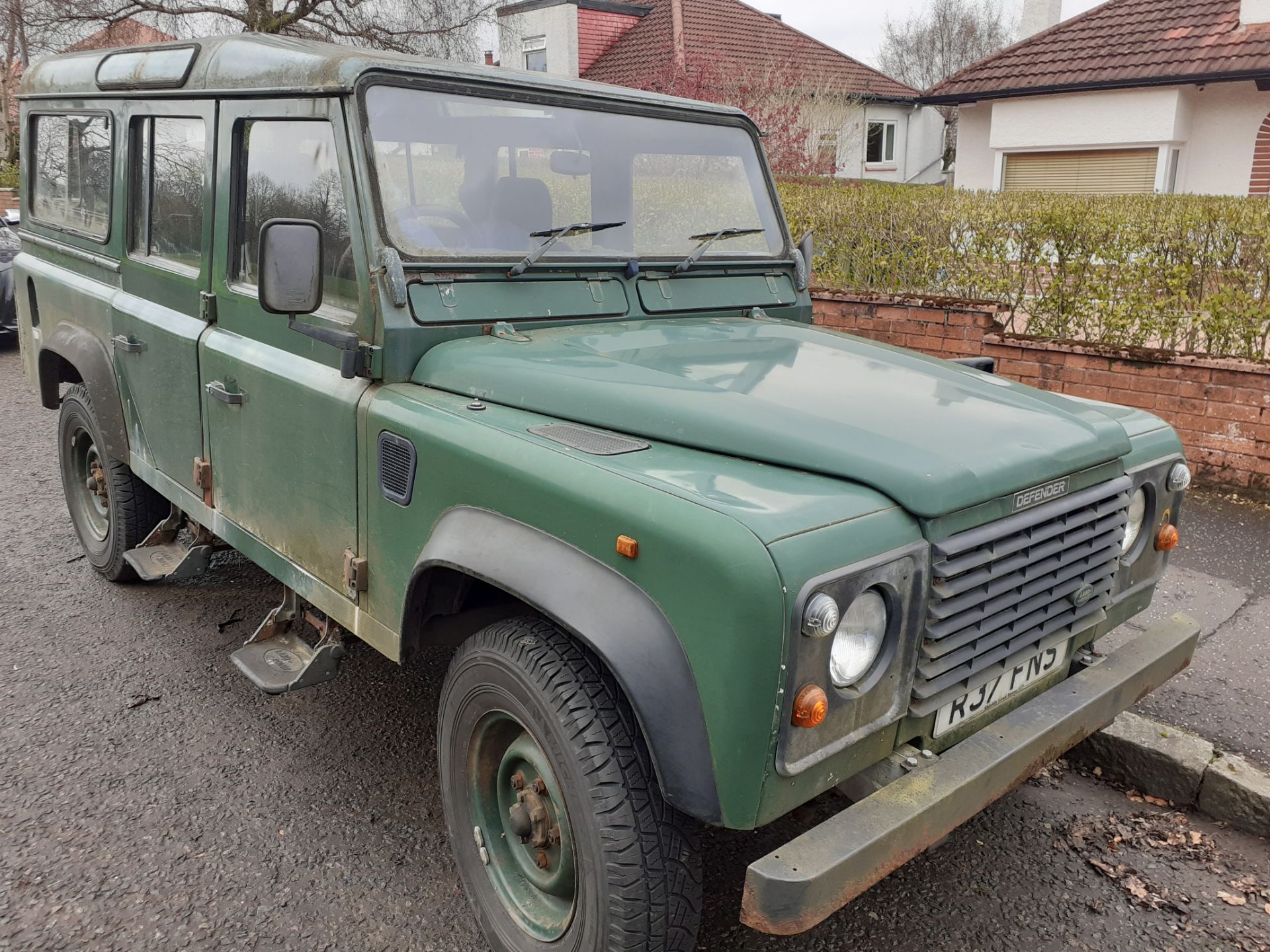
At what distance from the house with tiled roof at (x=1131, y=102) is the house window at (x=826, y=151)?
627 cm

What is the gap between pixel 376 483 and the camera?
279 centimetres

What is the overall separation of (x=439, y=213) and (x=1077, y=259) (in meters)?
4.71

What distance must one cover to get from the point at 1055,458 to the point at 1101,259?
14.6ft

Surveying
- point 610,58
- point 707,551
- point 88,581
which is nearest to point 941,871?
point 707,551

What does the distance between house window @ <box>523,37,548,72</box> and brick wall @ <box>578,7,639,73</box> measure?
110 cm

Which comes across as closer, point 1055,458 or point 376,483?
point 1055,458

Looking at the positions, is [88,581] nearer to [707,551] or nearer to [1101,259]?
[707,551]

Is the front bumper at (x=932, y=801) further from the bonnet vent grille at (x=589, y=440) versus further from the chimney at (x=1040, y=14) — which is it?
the chimney at (x=1040, y=14)

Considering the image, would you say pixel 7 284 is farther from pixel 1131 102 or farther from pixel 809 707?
pixel 1131 102

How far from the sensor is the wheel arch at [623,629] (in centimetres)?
197

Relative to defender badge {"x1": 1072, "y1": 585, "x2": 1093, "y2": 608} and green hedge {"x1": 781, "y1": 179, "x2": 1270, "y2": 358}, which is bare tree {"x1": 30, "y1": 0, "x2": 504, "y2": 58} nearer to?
green hedge {"x1": 781, "y1": 179, "x2": 1270, "y2": 358}

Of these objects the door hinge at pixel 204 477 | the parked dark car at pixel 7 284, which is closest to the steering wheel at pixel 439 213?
the door hinge at pixel 204 477

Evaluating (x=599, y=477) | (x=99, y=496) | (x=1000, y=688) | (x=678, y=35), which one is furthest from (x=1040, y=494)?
(x=678, y=35)

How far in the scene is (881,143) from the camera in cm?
3114
